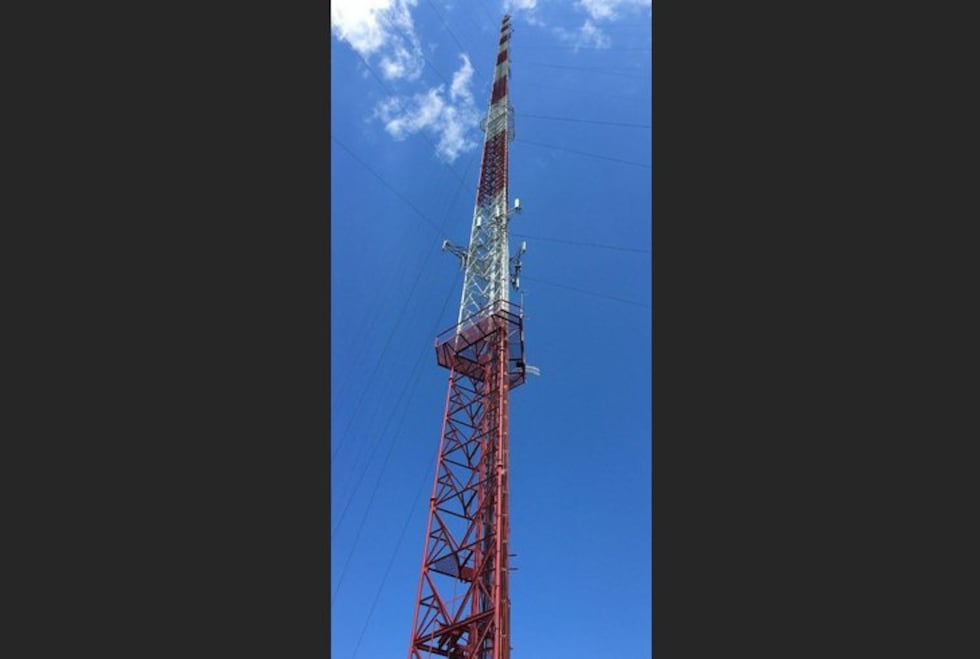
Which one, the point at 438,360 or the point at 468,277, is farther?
the point at 468,277

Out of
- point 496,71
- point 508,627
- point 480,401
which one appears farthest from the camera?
point 496,71

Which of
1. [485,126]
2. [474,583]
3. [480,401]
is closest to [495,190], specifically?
[485,126]

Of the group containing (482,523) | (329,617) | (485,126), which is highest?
(485,126)

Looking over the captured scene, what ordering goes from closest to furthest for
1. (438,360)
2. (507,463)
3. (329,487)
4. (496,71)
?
1. (329,487)
2. (507,463)
3. (438,360)
4. (496,71)

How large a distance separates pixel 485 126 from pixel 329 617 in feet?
128

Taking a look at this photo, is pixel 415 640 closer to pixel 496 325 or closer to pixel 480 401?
pixel 480 401

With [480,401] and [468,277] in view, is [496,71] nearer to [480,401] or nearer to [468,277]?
[468,277]

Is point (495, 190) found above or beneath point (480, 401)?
above

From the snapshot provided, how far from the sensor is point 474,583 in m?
26.7

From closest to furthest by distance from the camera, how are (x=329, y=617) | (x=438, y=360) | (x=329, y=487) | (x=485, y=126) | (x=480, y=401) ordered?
(x=329, y=617), (x=329, y=487), (x=480, y=401), (x=438, y=360), (x=485, y=126)

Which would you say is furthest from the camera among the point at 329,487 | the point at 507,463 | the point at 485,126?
the point at 485,126

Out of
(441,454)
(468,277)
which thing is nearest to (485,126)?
(468,277)

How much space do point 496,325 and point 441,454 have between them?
6.59m

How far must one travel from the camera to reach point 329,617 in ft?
18.3
